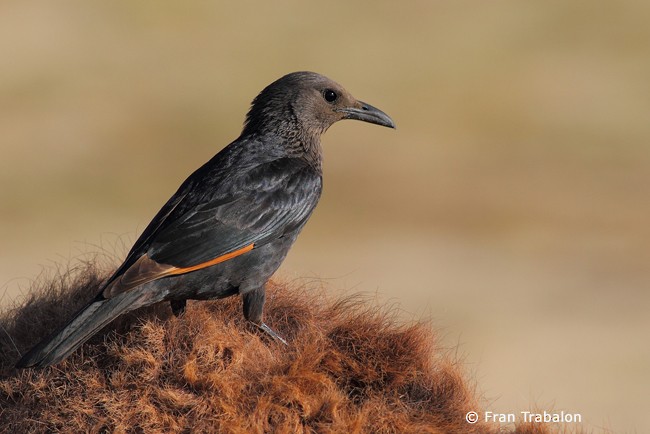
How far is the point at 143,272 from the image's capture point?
14.6 ft

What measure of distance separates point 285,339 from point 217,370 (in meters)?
0.70

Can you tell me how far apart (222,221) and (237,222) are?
10 centimetres

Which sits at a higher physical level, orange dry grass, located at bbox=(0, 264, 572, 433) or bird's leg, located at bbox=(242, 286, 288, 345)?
bird's leg, located at bbox=(242, 286, 288, 345)

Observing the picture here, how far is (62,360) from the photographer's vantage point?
13.2ft

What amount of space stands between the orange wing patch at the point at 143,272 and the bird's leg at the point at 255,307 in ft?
0.86

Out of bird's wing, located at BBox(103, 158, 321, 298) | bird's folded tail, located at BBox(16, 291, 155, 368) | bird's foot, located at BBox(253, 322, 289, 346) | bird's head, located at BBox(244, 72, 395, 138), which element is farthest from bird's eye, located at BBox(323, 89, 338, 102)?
bird's folded tail, located at BBox(16, 291, 155, 368)

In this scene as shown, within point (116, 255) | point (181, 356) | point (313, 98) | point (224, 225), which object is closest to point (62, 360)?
point (181, 356)

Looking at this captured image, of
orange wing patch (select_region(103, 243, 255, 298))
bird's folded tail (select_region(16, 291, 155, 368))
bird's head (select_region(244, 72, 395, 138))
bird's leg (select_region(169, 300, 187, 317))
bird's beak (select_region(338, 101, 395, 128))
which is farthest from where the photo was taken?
bird's beak (select_region(338, 101, 395, 128))

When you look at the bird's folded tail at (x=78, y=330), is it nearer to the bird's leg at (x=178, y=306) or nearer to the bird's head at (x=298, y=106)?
the bird's leg at (x=178, y=306)

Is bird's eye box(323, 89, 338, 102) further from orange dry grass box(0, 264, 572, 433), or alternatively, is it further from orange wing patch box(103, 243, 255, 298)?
orange dry grass box(0, 264, 572, 433)

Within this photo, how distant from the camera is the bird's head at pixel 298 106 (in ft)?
18.5

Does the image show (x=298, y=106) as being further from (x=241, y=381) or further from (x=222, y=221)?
(x=241, y=381)

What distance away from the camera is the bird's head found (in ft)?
18.5

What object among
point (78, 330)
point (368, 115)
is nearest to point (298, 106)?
point (368, 115)
